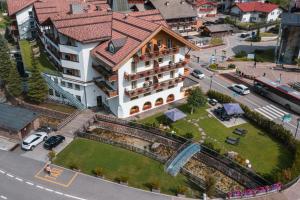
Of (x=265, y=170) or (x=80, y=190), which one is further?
(x=265, y=170)

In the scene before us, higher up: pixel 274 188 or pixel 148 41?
pixel 148 41

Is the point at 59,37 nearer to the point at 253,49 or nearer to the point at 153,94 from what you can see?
the point at 153,94

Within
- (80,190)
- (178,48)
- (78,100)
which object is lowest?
(80,190)

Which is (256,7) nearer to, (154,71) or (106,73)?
(154,71)

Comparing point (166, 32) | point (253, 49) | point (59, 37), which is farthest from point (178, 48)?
point (253, 49)

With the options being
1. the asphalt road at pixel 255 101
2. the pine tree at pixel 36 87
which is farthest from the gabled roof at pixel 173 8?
the pine tree at pixel 36 87

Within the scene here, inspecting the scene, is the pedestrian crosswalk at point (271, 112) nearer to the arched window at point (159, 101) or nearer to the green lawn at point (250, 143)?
the green lawn at point (250, 143)
